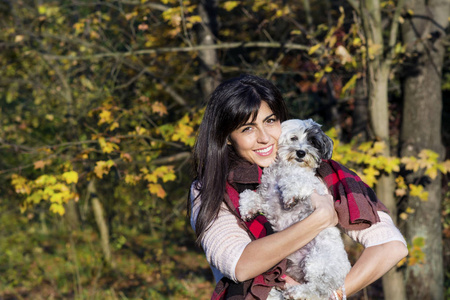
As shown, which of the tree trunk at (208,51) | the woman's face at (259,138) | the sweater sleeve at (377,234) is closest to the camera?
the sweater sleeve at (377,234)

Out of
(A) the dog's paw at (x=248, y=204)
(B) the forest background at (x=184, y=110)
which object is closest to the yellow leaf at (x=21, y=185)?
(B) the forest background at (x=184, y=110)

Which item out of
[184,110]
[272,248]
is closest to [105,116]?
[184,110]

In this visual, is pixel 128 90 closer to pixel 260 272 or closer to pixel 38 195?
pixel 38 195

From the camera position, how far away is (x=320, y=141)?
2.74 m

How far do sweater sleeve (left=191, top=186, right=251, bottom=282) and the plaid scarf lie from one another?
1.67 ft

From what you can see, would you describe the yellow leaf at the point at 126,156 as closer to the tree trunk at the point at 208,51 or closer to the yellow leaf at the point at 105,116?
the yellow leaf at the point at 105,116

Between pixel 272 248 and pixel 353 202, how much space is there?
52 centimetres

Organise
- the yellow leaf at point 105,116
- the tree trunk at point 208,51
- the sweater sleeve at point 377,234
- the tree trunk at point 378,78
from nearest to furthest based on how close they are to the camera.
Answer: the sweater sleeve at point 377,234, the tree trunk at point 378,78, the yellow leaf at point 105,116, the tree trunk at point 208,51

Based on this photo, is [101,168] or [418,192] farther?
[418,192]

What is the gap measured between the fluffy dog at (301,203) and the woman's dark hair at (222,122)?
0.67ft

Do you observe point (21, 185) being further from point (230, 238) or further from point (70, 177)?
point (230, 238)

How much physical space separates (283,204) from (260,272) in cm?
53

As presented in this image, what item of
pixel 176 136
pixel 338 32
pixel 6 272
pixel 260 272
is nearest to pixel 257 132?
pixel 260 272

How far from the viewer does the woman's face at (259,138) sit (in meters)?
2.52
